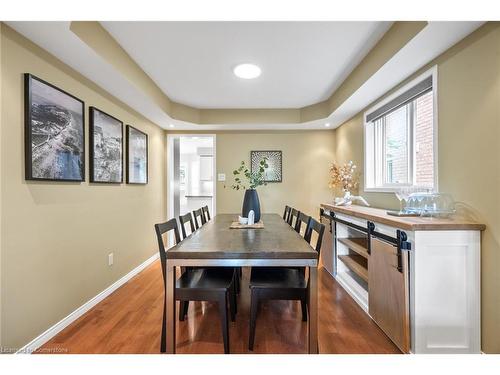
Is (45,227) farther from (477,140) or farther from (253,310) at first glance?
(477,140)

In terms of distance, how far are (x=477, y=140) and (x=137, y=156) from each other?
343 cm

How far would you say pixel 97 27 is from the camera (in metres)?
1.83

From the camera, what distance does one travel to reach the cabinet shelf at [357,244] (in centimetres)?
242

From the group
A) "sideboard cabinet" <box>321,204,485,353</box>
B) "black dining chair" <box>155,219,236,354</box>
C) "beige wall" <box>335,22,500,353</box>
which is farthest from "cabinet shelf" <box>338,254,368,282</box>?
"black dining chair" <box>155,219,236,354</box>

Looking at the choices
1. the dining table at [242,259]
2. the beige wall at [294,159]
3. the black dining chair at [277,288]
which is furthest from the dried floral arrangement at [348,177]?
the dining table at [242,259]

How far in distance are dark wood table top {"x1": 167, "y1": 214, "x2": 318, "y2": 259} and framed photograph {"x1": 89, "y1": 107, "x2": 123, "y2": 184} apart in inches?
51.4

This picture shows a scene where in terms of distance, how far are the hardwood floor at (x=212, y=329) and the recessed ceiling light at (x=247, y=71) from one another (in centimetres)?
236

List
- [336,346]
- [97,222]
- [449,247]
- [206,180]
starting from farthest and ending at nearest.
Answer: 1. [206,180]
2. [97,222]
3. [336,346]
4. [449,247]

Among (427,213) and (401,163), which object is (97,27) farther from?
(401,163)

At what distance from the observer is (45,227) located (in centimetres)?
185

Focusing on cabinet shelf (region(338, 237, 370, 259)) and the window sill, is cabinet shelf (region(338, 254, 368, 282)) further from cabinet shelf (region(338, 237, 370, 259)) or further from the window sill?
the window sill

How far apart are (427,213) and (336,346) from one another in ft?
3.82

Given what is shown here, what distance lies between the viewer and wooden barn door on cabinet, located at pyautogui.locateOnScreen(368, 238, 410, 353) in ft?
5.39
